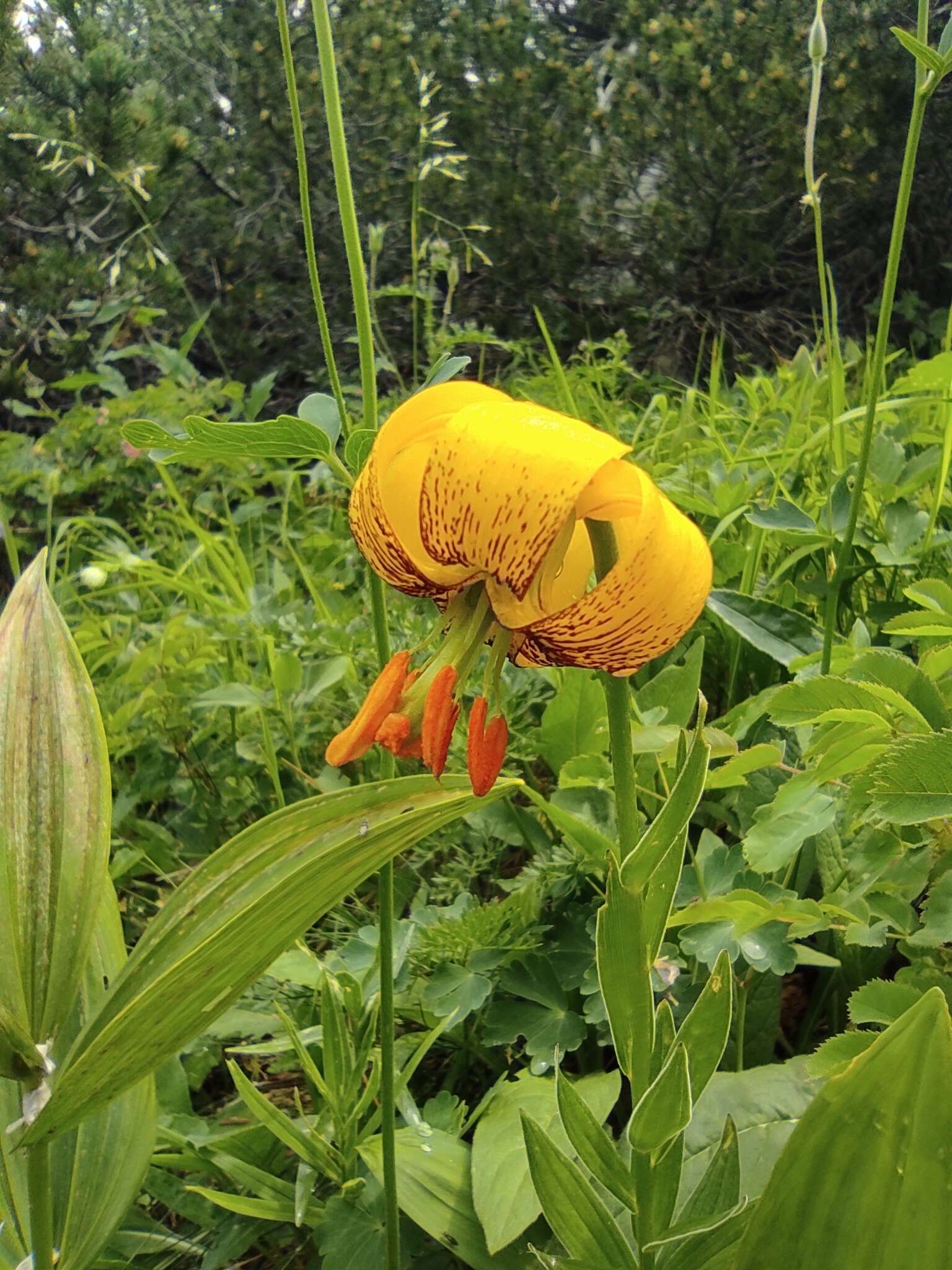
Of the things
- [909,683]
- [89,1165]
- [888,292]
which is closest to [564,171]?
[888,292]

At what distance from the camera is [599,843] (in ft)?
2.89

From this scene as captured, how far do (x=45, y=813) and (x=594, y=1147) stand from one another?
44 centimetres

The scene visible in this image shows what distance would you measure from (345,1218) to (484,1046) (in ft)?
0.69

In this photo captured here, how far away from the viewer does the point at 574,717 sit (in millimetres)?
1126

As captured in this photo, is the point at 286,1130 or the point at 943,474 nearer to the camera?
the point at 286,1130

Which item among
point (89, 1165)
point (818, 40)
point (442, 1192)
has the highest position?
point (818, 40)

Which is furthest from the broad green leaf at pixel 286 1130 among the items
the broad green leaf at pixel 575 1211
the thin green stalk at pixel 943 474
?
the thin green stalk at pixel 943 474

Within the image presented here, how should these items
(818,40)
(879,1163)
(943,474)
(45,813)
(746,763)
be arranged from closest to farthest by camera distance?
(879,1163)
(45,813)
(746,763)
(818,40)
(943,474)

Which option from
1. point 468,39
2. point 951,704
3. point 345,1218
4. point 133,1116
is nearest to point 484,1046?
point 345,1218

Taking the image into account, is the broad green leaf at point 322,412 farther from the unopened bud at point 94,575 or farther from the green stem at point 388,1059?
the unopened bud at point 94,575

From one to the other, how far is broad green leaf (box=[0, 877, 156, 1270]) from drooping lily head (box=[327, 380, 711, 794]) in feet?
1.11

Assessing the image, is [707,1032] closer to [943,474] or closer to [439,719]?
[439,719]

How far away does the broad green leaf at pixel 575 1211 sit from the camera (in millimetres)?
593

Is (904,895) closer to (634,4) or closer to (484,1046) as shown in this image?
(484,1046)
